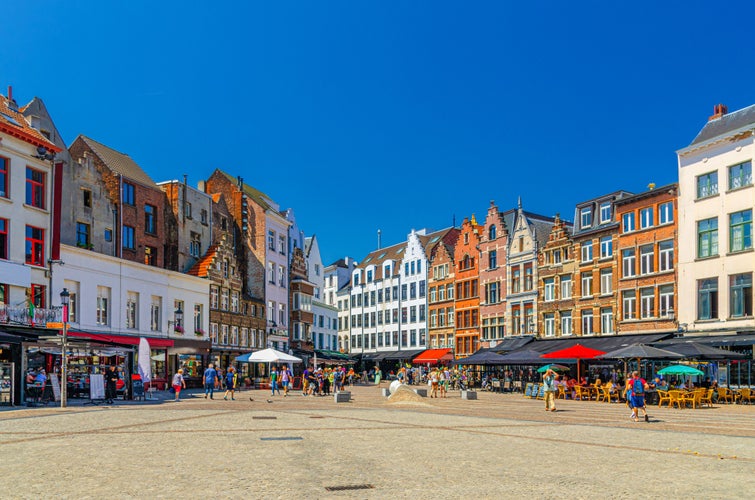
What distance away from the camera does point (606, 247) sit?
52438mm

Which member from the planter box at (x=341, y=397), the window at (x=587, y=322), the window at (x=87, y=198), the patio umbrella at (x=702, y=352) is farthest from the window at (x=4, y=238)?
the window at (x=587, y=322)

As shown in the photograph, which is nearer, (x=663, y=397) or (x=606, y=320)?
(x=663, y=397)

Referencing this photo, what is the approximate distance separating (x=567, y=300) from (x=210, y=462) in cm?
4578

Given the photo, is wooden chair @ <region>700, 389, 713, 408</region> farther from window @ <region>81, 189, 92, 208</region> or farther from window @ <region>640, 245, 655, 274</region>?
window @ <region>81, 189, 92, 208</region>

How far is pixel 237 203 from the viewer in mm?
65125

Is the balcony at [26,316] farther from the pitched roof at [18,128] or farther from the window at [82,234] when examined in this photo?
the window at [82,234]

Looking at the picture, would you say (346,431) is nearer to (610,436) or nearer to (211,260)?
(610,436)

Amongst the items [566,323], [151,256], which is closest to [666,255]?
[566,323]

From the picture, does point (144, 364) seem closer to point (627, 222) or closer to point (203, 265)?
point (203, 265)

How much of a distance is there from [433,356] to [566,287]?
19882 mm

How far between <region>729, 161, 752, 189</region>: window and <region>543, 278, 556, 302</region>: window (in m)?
17.2

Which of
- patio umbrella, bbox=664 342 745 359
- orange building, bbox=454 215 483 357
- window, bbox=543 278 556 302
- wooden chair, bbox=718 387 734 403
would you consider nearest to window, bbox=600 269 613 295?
window, bbox=543 278 556 302

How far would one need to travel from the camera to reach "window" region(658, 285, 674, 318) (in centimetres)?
4650

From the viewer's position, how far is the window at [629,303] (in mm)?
49394
